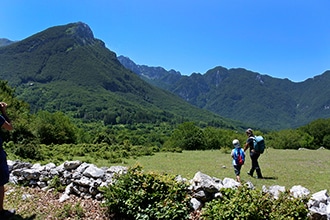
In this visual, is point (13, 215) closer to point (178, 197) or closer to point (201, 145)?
point (178, 197)

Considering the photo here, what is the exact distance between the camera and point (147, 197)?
6.95 m

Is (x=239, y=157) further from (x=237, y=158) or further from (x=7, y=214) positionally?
(x=7, y=214)

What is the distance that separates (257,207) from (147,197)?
267 centimetres

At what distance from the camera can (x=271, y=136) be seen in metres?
70.6

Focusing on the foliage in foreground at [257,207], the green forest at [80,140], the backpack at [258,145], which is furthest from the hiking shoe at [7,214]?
the backpack at [258,145]

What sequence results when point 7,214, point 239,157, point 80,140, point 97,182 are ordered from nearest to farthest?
point 7,214 → point 97,182 → point 239,157 → point 80,140

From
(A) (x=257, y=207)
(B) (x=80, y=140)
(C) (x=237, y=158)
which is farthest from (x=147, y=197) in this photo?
(B) (x=80, y=140)

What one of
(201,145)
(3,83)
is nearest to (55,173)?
(201,145)

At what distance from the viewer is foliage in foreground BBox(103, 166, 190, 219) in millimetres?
6641

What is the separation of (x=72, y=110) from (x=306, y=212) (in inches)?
6282

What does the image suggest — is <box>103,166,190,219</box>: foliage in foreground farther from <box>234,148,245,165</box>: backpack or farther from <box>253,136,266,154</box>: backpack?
<box>253,136,266,154</box>: backpack

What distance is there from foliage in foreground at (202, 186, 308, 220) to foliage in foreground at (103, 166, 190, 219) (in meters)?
0.77

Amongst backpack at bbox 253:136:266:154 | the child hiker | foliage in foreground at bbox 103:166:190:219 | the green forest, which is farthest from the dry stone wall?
the green forest

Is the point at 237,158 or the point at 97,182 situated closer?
the point at 97,182
